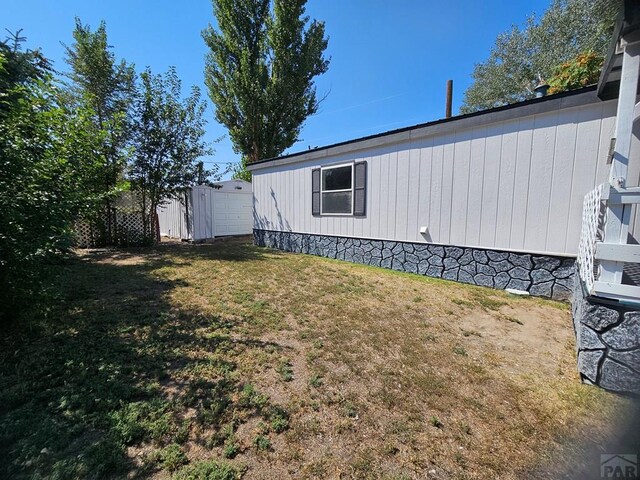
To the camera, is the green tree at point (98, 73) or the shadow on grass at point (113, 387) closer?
the shadow on grass at point (113, 387)

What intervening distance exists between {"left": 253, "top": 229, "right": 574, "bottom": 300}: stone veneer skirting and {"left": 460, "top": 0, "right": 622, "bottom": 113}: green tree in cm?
1365

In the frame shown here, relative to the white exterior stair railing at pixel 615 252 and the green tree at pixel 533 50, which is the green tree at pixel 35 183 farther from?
the green tree at pixel 533 50

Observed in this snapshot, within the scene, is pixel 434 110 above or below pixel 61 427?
above

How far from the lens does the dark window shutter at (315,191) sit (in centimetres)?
735

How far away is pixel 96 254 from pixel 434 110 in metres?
16.5

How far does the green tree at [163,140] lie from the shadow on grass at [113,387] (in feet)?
21.5

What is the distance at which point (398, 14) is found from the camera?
9.32 metres

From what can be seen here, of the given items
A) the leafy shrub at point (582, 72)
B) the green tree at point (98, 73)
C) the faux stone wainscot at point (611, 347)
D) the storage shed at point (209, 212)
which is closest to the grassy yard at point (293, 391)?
Result: the faux stone wainscot at point (611, 347)

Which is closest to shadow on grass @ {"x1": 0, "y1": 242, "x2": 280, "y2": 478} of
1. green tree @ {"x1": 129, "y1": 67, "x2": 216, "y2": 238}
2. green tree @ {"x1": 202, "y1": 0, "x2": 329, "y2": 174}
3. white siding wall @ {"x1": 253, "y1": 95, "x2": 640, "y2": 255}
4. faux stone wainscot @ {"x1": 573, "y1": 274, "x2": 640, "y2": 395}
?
faux stone wainscot @ {"x1": 573, "y1": 274, "x2": 640, "y2": 395}

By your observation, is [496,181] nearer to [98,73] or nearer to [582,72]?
[582,72]

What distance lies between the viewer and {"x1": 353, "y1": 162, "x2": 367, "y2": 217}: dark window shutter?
6.40 meters

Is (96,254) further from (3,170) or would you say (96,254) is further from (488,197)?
(488,197)

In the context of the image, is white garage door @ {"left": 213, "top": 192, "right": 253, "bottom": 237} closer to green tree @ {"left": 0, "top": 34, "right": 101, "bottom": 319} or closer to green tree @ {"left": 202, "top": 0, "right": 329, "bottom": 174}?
green tree @ {"left": 202, "top": 0, "right": 329, "bottom": 174}

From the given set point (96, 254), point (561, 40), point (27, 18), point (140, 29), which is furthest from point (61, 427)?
point (561, 40)
